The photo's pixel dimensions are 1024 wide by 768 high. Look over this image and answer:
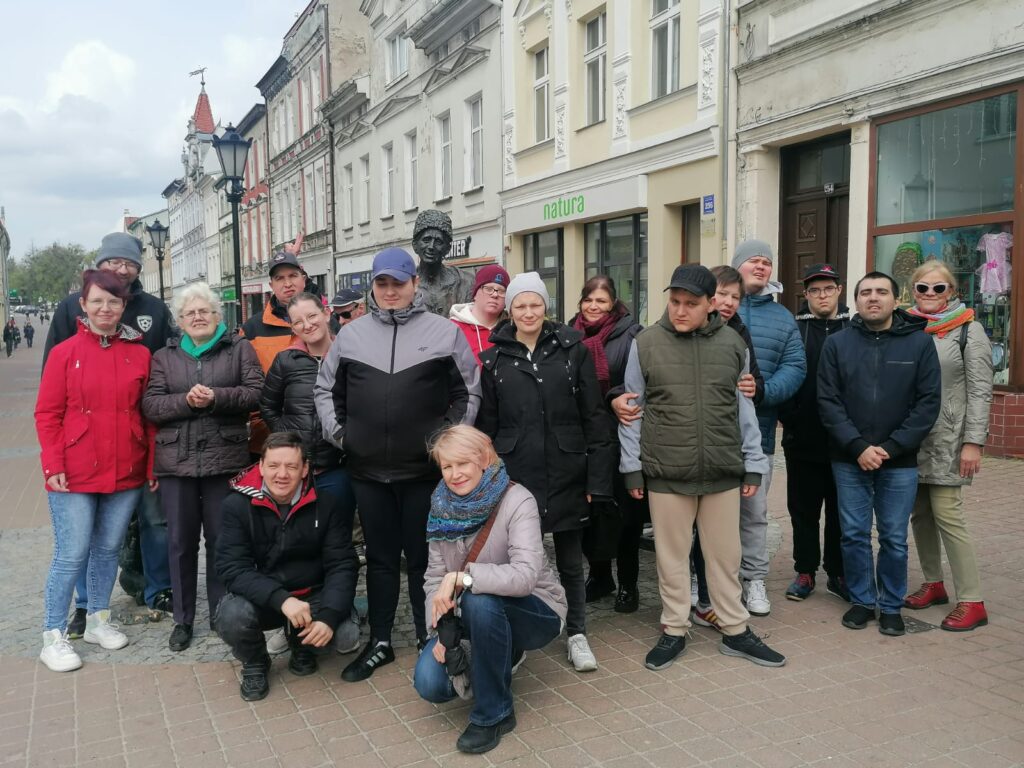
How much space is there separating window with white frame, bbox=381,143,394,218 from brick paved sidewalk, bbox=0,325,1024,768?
20981 mm

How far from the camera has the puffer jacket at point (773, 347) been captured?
4637 millimetres

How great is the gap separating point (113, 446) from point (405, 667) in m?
1.88

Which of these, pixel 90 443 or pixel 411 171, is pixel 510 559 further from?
pixel 411 171

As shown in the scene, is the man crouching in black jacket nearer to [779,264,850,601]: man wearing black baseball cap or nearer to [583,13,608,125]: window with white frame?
[779,264,850,601]: man wearing black baseball cap

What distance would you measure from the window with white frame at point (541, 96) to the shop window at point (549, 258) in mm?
1944

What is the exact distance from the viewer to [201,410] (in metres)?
4.45

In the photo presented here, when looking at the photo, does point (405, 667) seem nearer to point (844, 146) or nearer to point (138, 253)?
point (138, 253)

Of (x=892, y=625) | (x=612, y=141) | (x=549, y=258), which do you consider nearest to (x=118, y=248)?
(x=892, y=625)

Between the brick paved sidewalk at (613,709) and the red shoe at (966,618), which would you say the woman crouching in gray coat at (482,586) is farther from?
the red shoe at (966,618)

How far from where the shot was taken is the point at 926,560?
4.82 metres

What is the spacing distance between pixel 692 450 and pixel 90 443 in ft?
9.92

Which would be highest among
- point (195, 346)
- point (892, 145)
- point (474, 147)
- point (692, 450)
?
point (474, 147)

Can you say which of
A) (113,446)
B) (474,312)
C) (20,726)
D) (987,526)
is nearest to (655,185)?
(987,526)

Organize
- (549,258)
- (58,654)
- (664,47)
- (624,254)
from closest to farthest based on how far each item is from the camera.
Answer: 1. (58,654)
2. (664,47)
3. (624,254)
4. (549,258)
